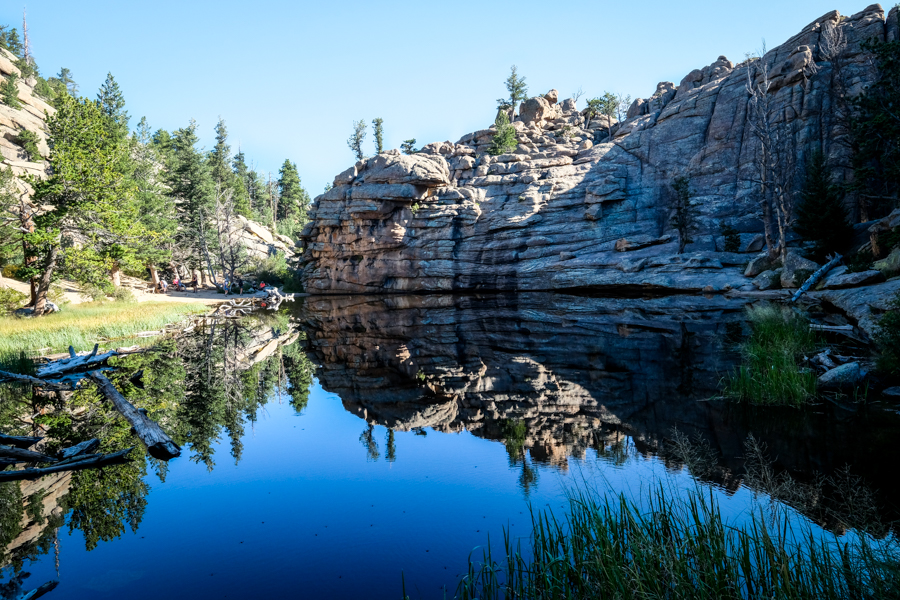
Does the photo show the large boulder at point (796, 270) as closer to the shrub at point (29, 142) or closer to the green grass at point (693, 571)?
the green grass at point (693, 571)

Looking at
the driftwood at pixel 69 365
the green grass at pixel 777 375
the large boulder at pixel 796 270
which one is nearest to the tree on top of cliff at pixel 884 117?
the large boulder at pixel 796 270

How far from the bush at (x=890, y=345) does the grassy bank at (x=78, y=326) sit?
2309 cm

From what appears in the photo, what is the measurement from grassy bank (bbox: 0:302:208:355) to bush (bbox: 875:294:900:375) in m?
23.1

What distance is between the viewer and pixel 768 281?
101 feet

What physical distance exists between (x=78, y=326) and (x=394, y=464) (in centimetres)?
1960

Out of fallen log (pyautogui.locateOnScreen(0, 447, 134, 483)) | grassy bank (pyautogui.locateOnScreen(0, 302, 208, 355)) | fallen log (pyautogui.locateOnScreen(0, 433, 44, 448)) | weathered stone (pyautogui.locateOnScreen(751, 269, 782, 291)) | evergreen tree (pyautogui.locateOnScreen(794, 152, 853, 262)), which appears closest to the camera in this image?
fallen log (pyautogui.locateOnScreen(0, 447, 134, 483))

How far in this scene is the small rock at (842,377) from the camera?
449 inches

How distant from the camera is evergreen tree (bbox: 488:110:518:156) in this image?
5666 centimetres

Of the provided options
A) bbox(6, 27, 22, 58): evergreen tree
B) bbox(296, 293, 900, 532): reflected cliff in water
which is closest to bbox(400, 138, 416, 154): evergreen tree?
bbox(296, 293, 900, 532): reflected cliff in water

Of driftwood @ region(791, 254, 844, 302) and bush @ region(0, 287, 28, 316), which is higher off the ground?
bush @ region(0, 287, 28, 316)

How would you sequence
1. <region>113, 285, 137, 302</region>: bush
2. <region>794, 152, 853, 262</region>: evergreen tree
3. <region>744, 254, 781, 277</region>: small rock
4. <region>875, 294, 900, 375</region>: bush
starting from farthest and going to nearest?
1. <region>113, 285, 137, 302</region>: bush
2. <region>744, 254, 781, 277</region>: small rock
3. <region>794, 152, 853, 262</region>: evergreen tree
4. <region>875, 294, 900, 375</region>: bush

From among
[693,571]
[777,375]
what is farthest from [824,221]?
[693,571]

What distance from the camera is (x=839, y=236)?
2992 cm

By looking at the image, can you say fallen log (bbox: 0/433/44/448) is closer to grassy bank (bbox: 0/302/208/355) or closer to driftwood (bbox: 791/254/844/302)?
grassy bank (bbox: 0/302/208/355)
